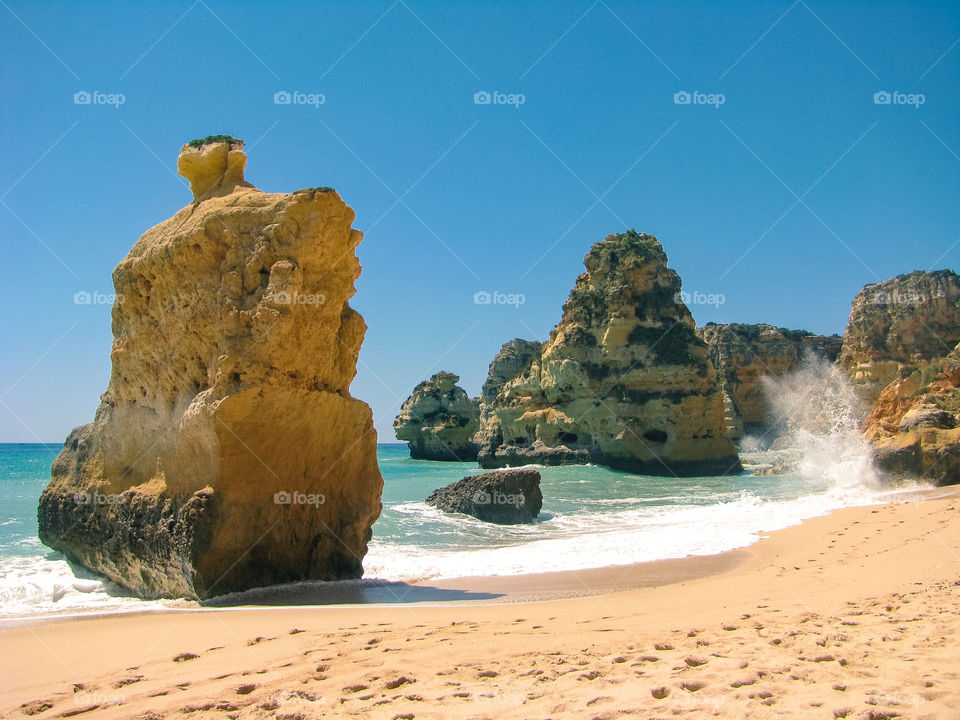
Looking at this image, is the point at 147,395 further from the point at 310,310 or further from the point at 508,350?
the point at 508,350

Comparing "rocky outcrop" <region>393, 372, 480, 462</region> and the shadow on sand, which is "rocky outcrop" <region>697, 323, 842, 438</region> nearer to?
"rocky outcrop" <region>393, 372, 480, 462</region>

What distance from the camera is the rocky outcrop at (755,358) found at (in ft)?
194

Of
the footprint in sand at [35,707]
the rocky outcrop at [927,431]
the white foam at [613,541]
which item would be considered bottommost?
the white foam at [613,541]

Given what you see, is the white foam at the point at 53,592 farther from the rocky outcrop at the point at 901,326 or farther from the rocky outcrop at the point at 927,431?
the rocky outcrop at the point at 901,326

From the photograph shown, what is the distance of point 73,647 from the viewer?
5.17 meters

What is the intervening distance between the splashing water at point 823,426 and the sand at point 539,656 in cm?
1175

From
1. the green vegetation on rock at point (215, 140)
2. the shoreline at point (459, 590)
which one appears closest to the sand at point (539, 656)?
the shoreline at point (459, 590)

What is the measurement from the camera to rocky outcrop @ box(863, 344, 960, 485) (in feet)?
52.3

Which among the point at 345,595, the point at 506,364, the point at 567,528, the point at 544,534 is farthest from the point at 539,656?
the point at 506,364

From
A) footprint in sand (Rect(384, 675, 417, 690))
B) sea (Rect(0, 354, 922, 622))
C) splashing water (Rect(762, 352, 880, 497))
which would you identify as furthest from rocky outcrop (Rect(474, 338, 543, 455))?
footprint in sand (Rect(384, 675, 417, 690))

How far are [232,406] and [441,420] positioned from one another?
167ft

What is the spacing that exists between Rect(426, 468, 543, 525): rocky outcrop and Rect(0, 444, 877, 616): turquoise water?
0.38 m

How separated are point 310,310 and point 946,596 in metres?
7.02

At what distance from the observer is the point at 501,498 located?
51.4ft
